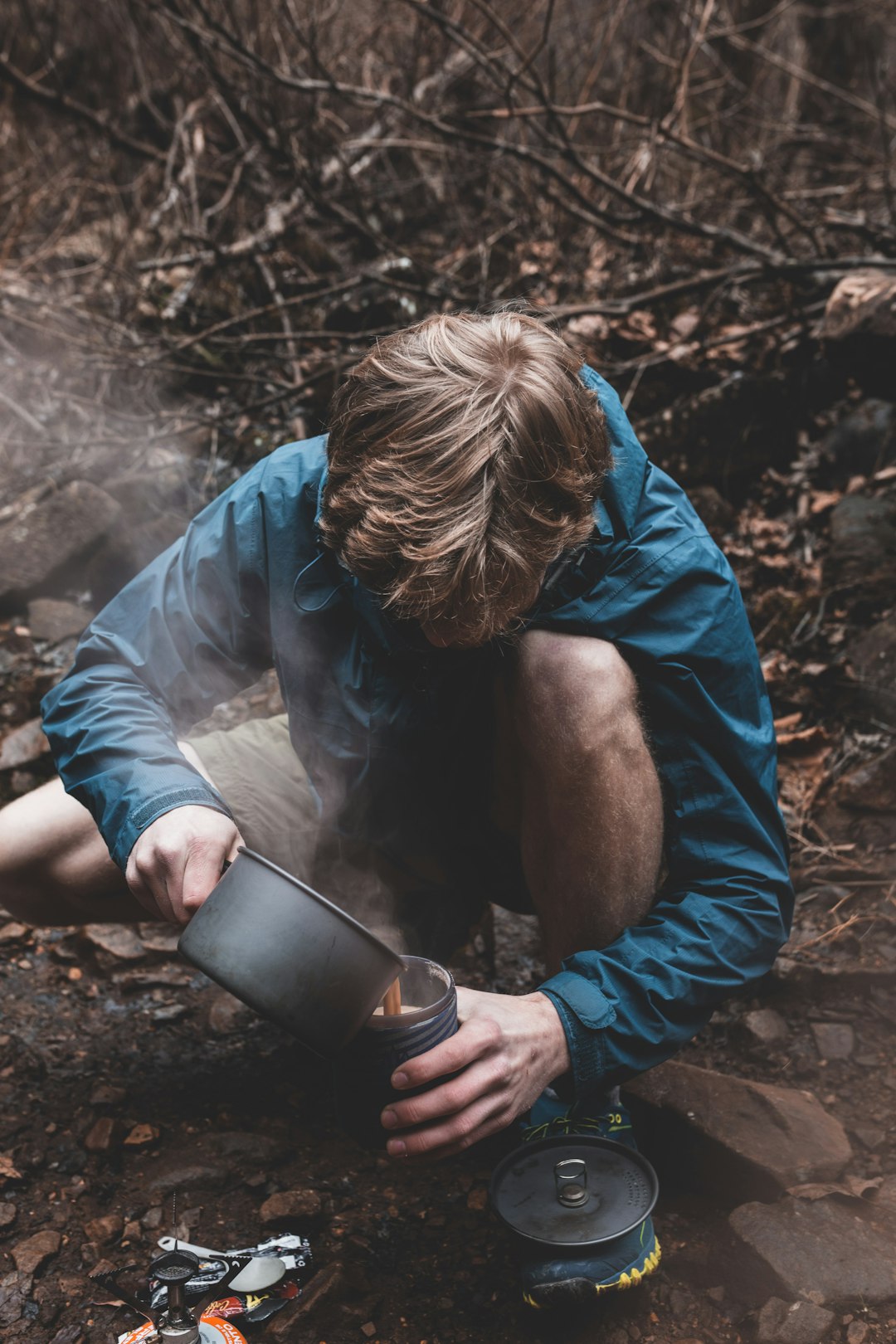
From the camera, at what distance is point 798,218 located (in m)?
3.46

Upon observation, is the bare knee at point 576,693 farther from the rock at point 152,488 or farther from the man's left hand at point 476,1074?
the rock at point 152,488

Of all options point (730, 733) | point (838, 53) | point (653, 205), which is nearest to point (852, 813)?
point (730, 733)

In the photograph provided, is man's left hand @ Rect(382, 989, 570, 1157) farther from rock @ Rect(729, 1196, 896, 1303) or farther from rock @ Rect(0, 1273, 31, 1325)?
rock @ Rect(0, 1273, 31, 1325)

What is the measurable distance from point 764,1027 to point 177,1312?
4.25ft

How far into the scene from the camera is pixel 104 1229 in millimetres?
1747

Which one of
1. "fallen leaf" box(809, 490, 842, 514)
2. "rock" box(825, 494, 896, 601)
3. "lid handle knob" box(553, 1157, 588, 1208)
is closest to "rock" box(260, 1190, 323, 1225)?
"lid handle knob" box(553, 1157, 588, 1208)

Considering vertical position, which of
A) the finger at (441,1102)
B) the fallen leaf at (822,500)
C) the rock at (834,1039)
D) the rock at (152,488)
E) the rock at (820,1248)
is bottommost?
the rock at (834,1039)

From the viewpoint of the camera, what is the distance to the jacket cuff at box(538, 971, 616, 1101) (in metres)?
1.45

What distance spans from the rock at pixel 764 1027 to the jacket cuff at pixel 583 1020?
2.82 feet

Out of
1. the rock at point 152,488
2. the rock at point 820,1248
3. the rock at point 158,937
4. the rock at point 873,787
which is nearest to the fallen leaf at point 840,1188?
the rock at point 820,1248

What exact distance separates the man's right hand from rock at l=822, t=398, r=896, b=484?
2682 mm

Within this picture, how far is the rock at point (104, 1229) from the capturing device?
1736mm

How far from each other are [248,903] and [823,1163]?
1.24 m

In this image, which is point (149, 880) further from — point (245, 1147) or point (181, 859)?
point (245, 1147)
